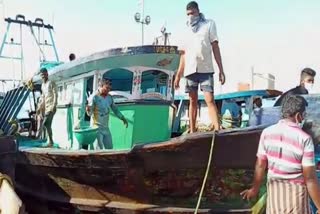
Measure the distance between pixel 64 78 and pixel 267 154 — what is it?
16.1 feet

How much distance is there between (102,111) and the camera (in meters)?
6.21

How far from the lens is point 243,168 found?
172 inches

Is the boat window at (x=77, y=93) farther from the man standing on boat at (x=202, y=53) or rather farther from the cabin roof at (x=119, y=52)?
the man standing on boat at (x=202, y=53)

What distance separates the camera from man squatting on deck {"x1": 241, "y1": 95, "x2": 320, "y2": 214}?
3189mm

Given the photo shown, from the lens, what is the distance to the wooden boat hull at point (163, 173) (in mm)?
4184

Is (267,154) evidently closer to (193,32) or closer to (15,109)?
(193,32)

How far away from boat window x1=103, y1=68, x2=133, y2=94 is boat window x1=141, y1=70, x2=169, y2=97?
234mm

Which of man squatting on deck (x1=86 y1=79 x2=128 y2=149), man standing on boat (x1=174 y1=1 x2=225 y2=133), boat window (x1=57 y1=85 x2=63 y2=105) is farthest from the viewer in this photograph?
boat window (x1=57 y1=85 x2=63 y2=105)

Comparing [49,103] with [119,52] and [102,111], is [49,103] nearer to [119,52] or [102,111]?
[102,111]

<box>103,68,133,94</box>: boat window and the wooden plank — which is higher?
<box>103,68,133,94</box>: boat window

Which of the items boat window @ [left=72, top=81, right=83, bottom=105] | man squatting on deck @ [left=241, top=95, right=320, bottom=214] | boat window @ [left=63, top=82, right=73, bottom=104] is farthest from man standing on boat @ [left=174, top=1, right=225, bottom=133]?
boat window @ [left=63, top=82, right=73, bottom=104]

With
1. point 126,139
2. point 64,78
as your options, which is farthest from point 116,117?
point 64,78

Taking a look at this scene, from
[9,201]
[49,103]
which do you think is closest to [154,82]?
[49,103]

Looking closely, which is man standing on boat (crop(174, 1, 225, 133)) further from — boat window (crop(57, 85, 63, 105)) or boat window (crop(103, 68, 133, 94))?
boat window (crop(57, 85, 63, 105))
